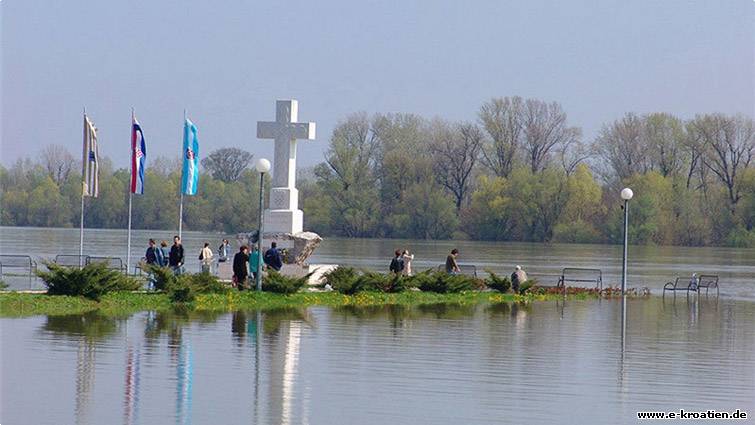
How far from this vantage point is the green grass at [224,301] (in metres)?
26.4

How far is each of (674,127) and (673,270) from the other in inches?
→ 1897

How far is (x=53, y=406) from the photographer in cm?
1517

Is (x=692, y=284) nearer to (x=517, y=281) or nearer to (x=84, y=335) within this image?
(x=517, y=281)

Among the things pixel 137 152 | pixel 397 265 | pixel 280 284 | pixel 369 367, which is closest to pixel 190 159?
pixel 137 152

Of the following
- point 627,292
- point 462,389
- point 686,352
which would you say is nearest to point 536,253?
point 627,292

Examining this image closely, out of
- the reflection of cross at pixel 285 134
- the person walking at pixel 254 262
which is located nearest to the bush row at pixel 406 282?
the person walking at pixel 254 262

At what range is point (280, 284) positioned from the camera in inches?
1233

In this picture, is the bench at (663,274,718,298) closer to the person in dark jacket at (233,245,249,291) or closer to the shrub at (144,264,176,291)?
the person in dark jacket at (233,245,249,291)

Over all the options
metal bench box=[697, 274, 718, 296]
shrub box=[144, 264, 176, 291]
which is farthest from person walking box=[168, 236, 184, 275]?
metal bench box=[697, 274, 718, 296]

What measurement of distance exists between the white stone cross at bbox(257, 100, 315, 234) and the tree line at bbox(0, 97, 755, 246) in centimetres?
6889

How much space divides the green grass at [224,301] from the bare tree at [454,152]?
75633 mm

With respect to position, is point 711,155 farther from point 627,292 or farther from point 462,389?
point 462,389

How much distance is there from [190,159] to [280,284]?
9.36 meters

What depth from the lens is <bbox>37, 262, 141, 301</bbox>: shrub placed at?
2714 centimetres
